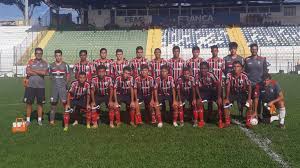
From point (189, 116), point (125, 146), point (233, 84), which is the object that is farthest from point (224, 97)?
point (125, 146)

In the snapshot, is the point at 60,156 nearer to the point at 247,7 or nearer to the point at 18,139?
the point at 18,139

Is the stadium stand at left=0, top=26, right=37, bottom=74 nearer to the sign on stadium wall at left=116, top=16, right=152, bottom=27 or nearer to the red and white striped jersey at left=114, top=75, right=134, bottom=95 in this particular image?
the sign on stadium wall at left=116, top=16, right=152, bottom=27

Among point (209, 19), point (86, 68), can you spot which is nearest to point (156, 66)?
point (86, 68)

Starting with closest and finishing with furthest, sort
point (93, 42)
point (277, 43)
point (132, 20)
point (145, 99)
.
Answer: point (145, 99) → point (277, 43) → point (93, 42) → point (132, 20)

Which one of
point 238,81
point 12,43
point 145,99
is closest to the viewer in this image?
point 238,81

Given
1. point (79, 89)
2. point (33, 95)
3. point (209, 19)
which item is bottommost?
point (33, 95)

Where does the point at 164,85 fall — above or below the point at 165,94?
above

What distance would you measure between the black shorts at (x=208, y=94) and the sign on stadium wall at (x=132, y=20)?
3541cm

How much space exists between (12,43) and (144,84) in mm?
33867

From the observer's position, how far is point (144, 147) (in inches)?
282

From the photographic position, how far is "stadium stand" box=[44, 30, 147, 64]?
37.2 m

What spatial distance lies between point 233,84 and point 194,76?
788 millimetres

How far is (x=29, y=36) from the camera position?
42156mm

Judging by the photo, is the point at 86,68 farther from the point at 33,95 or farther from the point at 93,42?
the point at 93,42
